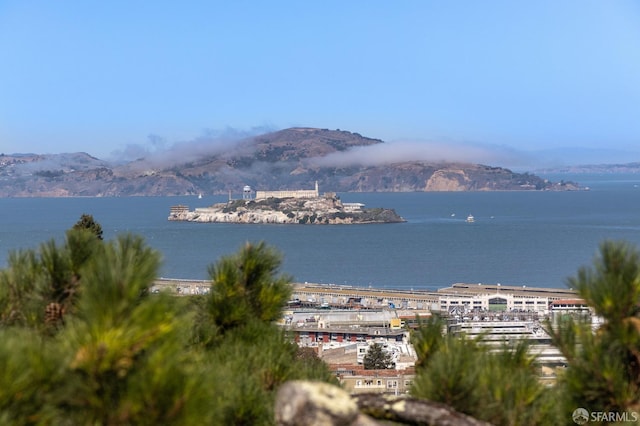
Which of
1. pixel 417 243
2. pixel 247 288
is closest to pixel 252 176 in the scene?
pixel 417 243

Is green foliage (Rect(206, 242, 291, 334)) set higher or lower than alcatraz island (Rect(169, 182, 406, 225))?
higher

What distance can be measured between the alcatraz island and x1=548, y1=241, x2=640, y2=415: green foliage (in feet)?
150

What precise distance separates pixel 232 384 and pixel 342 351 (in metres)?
9.37

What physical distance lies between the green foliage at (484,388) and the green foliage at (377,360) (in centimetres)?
784

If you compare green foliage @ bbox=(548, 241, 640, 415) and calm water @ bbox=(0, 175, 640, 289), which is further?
calm water @ bbox=(0, 175, 640, 289)

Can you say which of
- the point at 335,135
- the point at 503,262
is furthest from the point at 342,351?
the point at 335,135

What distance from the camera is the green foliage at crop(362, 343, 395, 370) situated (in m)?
9.73

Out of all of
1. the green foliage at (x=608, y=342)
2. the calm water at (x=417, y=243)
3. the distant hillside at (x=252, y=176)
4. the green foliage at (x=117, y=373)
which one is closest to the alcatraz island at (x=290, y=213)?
the calm water at (x=417, y=243)

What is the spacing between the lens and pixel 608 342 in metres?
1.81

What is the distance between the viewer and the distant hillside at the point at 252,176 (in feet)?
321

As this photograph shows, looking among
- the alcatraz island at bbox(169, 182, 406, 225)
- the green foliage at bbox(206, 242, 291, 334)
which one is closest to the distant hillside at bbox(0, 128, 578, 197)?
the alcatraz island at bbox(169, 182, 406, 225)

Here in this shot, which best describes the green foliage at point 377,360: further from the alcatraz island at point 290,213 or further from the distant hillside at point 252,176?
the distant hillside at point 252,176

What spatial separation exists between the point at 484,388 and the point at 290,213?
169 feet

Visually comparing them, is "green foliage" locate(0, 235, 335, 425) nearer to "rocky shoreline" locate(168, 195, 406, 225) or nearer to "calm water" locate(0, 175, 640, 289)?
"calm water" locate(0, 175, 640, 289)
